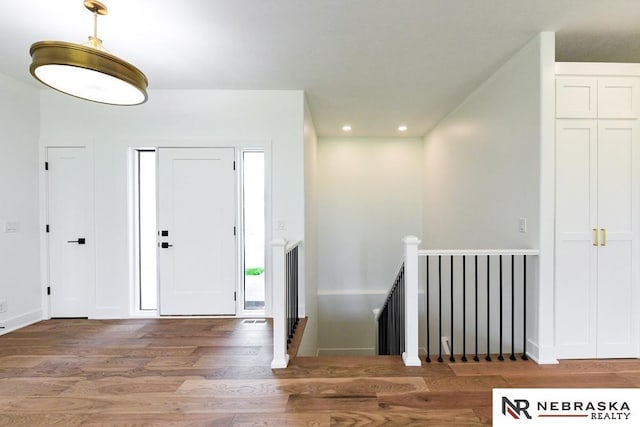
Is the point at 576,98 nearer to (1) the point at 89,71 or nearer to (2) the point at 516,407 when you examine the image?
(2) the point at 516,407

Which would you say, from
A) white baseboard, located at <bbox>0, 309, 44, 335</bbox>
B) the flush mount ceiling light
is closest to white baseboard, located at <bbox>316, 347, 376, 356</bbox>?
white baseboard, located at <bbox>0, 309, 44, 335</bbox>

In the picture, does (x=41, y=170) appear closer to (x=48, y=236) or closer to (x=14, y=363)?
(x=48, y=236)

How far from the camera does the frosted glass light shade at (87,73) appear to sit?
149cm

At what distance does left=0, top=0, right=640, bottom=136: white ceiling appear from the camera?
1.94m

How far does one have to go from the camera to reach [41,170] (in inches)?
127

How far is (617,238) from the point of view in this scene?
2262mm

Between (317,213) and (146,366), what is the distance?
3.43 m

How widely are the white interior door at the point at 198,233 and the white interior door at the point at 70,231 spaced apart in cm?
83

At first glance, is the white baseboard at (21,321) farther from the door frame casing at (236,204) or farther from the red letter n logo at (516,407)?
the red letter n logo at (516,407)

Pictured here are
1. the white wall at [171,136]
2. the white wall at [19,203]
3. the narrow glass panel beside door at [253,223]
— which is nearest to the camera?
the white wall at [19,203]

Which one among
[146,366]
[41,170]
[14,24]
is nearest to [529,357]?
[146,366]

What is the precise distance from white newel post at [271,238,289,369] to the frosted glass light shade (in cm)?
137

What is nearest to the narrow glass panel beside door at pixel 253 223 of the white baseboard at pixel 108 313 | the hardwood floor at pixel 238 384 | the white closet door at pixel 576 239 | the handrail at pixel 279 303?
the hardwood floor at pixel 238 384

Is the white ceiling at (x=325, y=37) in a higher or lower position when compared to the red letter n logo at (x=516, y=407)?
higher
